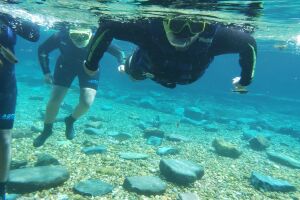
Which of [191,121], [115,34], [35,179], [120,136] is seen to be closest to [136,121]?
[191,121]

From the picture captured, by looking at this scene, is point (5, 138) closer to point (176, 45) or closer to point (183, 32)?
point (176, 45)

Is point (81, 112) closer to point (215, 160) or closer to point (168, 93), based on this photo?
point (215, 160)

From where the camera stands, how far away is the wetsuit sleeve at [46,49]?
981cm

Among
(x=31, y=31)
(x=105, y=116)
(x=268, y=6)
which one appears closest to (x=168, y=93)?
(x=105, y=116)

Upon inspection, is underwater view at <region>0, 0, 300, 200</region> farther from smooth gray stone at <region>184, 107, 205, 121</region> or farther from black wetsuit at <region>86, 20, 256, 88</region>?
smooth gray stone at <region>184, 107, 205, 121</region>

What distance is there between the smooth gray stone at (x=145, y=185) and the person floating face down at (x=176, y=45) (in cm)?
330

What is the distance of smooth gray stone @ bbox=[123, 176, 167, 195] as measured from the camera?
7.56 m

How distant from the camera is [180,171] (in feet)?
27.5

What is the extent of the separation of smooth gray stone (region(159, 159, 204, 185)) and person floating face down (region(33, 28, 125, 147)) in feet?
9.70

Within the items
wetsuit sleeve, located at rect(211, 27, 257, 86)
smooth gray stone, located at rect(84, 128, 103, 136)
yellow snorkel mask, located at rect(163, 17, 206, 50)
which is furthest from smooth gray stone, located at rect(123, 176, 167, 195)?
smooth gray stone, located at rect(84, 128, 103, 136)

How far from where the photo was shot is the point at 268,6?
9.53 meters

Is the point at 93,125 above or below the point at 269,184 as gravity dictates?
below

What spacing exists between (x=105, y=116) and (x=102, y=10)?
7526 mm

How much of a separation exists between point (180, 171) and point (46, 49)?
18.3ft
